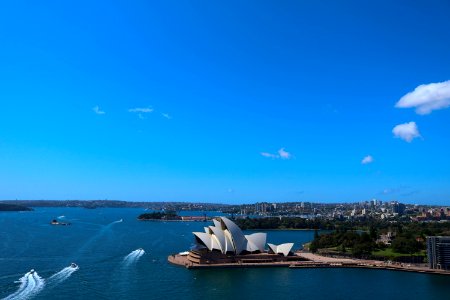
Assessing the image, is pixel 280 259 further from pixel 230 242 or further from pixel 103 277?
pixel 103 277

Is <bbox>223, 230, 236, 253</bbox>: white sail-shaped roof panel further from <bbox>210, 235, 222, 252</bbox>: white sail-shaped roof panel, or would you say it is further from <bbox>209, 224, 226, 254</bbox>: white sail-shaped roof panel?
<bbox>210, 235, 222, 252</bbox>: white sail-shaped roof panel

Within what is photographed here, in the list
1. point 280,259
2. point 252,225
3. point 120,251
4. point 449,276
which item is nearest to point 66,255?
point 120,251

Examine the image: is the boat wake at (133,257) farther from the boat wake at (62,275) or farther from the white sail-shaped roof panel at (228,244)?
the white sail-shaped roof panel at (228,244)

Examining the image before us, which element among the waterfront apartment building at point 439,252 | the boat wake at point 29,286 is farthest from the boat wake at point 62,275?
the waterfront apartment building at point 439,252

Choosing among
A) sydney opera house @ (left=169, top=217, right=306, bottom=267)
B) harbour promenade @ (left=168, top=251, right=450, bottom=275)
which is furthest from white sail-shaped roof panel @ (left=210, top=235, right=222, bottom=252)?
harbour promenade @ (left=168, top=251, right=450, bottom=275)

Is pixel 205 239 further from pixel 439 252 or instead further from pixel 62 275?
pixel 439 252

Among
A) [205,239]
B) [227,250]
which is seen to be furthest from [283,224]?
[205,239]

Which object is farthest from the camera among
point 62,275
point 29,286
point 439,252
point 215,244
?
point 215,244


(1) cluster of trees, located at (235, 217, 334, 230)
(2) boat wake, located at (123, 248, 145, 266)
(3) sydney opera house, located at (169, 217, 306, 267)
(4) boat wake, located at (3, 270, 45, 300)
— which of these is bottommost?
(4) boat wake, located at (3, 270, 45, 300)
